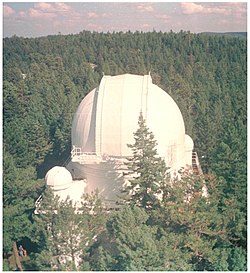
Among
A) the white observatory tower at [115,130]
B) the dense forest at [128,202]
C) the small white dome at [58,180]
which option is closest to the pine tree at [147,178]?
the dense forest at [128,202]

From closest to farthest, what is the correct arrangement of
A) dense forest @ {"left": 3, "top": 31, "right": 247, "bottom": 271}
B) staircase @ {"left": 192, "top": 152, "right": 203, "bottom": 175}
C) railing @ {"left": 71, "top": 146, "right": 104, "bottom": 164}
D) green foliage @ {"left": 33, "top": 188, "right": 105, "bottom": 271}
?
dense forest @ {"left": 3, "top": 31, "right": 247, "bottom": 271} → green foliage @ {"left": 33, "top": 188, "right": 105, "bottom": 271} → railing @ {"left": 71, "top": 146, "right": 104, "bottom": 164} → staircase @ {"left": 192, "top": 152, "right": 203, "bottom": 175}

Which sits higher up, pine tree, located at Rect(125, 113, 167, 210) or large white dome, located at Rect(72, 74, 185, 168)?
large white dome, located at Rect(72, 74, 185, 168)

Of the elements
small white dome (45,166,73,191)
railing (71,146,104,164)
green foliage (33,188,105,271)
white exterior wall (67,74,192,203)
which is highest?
white exterior wall (67,74,192,203)

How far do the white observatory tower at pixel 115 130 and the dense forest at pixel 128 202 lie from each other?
220cm

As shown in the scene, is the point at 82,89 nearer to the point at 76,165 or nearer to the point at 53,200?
the point at 76,165

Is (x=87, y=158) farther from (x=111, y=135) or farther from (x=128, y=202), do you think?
(x=128, y=202)

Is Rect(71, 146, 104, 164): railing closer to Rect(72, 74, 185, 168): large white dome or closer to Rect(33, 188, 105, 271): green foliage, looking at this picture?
Rect(72, 74, 185, 168): large white dome

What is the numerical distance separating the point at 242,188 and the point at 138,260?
777 cm

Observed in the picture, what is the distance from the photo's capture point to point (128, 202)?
812 inches

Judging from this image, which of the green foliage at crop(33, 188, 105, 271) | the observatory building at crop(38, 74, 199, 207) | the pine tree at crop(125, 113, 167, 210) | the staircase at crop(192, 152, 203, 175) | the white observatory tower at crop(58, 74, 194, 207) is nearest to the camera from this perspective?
the green foliage at crop(33, 188, 105, 271)

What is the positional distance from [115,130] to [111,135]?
374 millimetres

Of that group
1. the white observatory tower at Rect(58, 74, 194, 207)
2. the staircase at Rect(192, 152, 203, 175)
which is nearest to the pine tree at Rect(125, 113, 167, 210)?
the white observatory tower at Rect(58, 74, 194, 207)

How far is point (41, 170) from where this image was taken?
112ft

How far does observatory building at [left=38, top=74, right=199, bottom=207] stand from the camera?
75.2 feet
